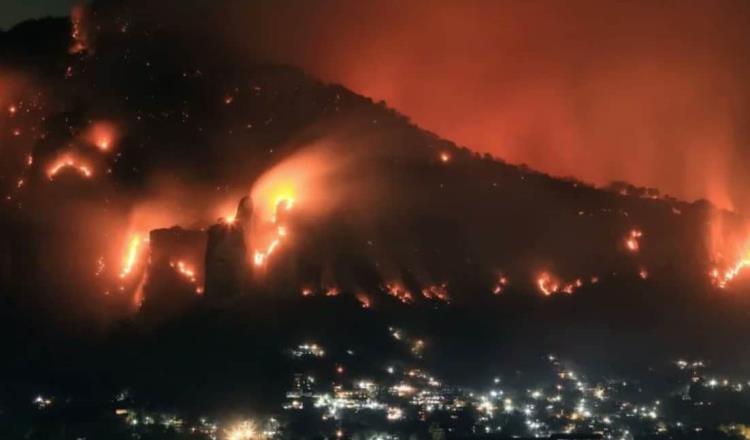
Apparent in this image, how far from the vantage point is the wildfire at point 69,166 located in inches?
2864

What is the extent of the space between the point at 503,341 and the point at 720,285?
34399 mm

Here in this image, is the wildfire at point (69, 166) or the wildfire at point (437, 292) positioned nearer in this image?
the wildfire at point (69, 166)

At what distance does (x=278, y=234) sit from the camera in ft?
242

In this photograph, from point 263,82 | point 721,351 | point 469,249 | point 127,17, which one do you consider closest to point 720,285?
point 721,351

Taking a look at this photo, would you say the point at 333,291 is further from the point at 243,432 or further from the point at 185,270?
the point at 243,432

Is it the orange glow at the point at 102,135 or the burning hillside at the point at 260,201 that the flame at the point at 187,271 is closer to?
the burning hillside at the point at 260,201

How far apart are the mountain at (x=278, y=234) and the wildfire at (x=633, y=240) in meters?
0.39

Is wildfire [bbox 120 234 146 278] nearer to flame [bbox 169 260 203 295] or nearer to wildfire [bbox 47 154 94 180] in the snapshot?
flame [bbox 169 260 203 295]

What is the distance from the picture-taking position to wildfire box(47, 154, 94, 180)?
72.8m

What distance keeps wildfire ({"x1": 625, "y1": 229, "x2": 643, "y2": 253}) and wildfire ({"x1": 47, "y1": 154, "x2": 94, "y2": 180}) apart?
6321 centimetres

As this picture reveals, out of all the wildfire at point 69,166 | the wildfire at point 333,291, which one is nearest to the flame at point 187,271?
the wildfire at point 333,291

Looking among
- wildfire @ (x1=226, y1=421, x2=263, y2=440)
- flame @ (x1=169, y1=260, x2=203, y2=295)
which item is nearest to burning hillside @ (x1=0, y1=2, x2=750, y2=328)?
flame @ (x1=169, y1=260, x2=203, y2=295)

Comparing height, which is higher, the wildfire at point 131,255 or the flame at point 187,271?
the wildfire at point 131,255

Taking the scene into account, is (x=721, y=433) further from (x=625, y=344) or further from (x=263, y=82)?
(x=263, y=82)
